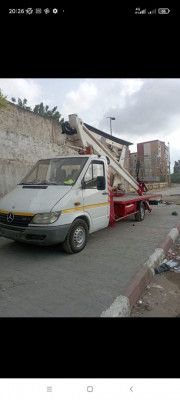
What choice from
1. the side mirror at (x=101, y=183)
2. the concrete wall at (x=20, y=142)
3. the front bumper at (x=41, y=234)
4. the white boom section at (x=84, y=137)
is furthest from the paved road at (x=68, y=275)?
the concrete wall at (x=20, y=142)

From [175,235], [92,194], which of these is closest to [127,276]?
[92,194]

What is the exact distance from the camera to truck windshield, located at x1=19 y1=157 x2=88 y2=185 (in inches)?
167

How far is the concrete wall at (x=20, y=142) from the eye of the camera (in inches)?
301

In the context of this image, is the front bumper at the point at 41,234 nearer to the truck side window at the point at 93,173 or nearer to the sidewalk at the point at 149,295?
the truck side window at the point at 93,173

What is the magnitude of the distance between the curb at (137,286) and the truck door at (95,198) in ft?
4.50

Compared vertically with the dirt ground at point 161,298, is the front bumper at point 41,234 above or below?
above

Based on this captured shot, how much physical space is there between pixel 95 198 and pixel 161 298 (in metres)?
2.37

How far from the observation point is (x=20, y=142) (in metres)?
8.28

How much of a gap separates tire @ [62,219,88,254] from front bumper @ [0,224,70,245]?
0.21 meters

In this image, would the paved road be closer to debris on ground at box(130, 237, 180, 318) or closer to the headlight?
debris on ground at box(130, 237, 180, 318)

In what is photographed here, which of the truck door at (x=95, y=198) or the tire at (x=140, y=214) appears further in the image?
the tire at (x=140, y=214)

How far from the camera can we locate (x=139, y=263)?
3.55m

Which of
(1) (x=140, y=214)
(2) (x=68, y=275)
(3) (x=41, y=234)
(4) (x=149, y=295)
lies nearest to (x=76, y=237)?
(3) (x=41, y=234)

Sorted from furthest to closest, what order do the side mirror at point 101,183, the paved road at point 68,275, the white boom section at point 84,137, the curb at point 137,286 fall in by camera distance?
the white boom section at point 84,137 < the side mirror at point 101,183 < the paved road at point 68,275 < the curb at point 137,286
